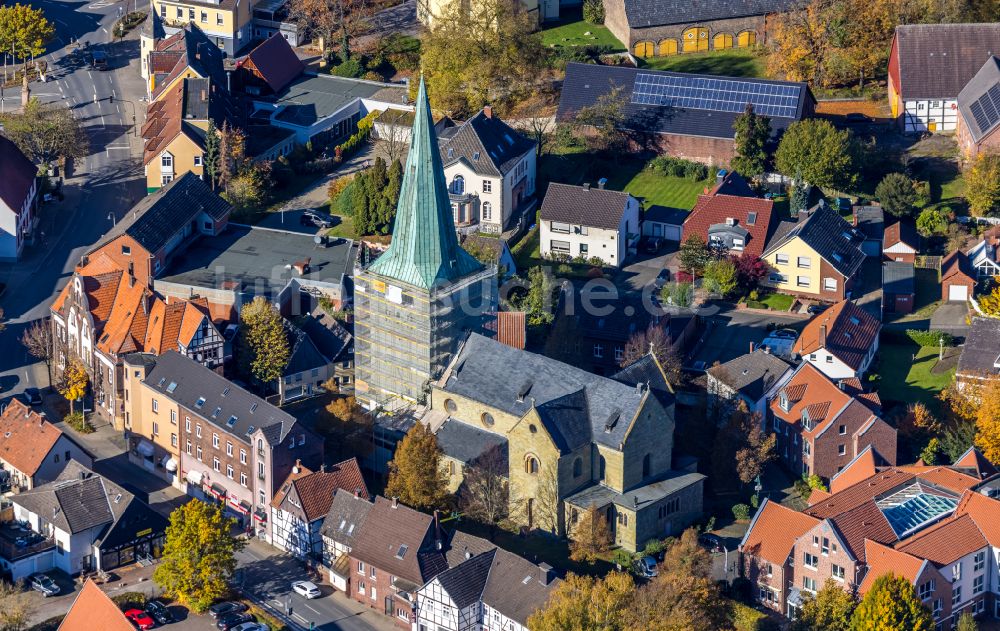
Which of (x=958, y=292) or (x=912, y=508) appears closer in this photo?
(x=912, y=508)

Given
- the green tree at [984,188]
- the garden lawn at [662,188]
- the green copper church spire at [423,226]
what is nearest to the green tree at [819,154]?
the garden lawn at [662,188]

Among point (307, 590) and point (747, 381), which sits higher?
point (747, 381)

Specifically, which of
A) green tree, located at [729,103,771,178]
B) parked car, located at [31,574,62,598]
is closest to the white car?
parked car, located at [31,574,62,598]

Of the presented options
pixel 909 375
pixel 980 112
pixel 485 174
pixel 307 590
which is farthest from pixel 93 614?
pixel 980 112

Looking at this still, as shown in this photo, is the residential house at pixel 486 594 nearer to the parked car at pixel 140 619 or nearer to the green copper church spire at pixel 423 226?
the parked car at pixel 140 619

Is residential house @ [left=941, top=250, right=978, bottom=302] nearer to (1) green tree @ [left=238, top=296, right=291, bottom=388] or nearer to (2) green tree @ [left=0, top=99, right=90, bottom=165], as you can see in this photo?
(1) green tree @ [left=238, top=296, right=291, bottom=388]

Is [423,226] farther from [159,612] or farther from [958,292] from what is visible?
[958,292]

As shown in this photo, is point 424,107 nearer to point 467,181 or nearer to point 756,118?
point 467,181
